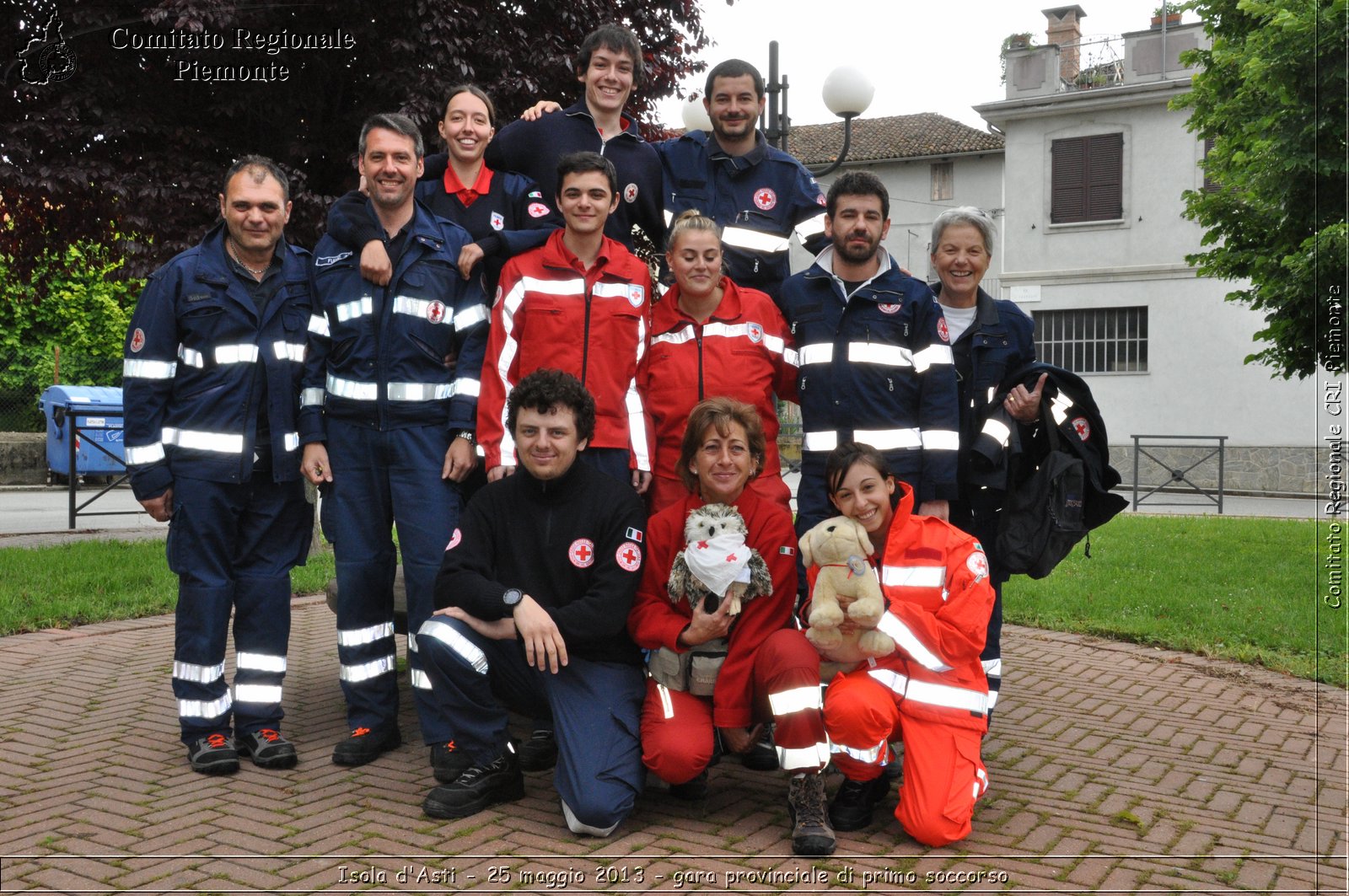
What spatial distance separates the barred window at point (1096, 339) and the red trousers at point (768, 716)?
2295cm

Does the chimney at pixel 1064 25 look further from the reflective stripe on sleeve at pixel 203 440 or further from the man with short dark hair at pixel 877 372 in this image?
the reflective stripe on sleeve at pixel 203 440

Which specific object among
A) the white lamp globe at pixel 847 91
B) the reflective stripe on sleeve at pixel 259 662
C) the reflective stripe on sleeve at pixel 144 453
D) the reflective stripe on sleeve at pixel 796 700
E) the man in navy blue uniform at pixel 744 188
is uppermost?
→ the white lamp globe at pixel 847 91

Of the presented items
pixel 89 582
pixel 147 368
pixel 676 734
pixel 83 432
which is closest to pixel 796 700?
pixel 676 734

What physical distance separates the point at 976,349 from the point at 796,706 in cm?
201

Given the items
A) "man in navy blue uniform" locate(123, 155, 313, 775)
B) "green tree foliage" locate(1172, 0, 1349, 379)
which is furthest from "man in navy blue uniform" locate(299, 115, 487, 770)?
"green tree foliage" locate(1172, 0, 1349, 379)

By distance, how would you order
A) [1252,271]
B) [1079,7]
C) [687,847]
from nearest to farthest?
[687,847]
[1252,271]
[1079,7]

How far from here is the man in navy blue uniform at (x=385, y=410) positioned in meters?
4.93

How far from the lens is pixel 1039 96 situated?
2664cm

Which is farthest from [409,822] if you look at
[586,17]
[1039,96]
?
[1039,96]

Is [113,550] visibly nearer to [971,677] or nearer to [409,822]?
[409,822]

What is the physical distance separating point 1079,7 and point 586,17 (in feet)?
81.5

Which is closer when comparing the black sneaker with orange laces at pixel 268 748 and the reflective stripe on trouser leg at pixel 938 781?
the reflective stripe on trouser leg at pixel 938 781

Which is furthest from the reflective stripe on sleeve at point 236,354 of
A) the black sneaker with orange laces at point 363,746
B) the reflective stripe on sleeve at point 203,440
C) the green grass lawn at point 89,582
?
the green grass lawn at point 89,582

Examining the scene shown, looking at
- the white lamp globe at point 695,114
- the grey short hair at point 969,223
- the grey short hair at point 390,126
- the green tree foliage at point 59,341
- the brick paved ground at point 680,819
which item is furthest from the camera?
the green tree foliage at point 59,341
